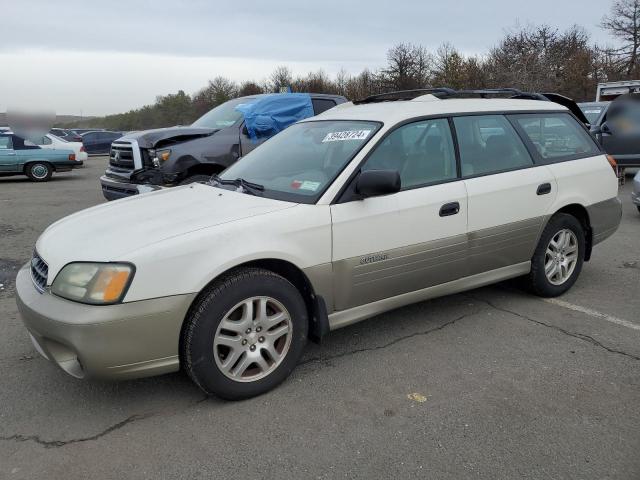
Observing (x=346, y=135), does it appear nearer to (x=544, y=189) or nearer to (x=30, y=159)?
(x=544, y=189)

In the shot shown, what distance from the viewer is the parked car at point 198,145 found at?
24.2 feet

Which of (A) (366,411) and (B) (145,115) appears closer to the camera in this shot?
(A) (366,411)

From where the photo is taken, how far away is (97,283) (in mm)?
2705

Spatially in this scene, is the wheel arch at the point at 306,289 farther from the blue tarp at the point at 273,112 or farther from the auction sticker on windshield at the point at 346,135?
the blue tarp at the point at 273,112

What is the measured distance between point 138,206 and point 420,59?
4684 cm

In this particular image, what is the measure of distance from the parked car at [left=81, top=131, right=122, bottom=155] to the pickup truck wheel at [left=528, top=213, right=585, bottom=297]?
85.4 ft

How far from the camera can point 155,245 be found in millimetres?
2801

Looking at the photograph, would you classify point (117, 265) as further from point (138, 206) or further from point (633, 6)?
point (633, 6)

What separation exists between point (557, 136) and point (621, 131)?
8631 millimetres

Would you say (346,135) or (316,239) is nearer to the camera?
(316,239)

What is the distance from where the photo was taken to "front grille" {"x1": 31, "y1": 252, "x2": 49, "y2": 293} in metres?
2.98

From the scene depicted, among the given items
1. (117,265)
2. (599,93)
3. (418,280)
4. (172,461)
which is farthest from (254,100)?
(599,93)

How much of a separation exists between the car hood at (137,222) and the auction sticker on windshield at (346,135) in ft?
2.47

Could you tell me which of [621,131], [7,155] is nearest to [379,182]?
[621,131]
